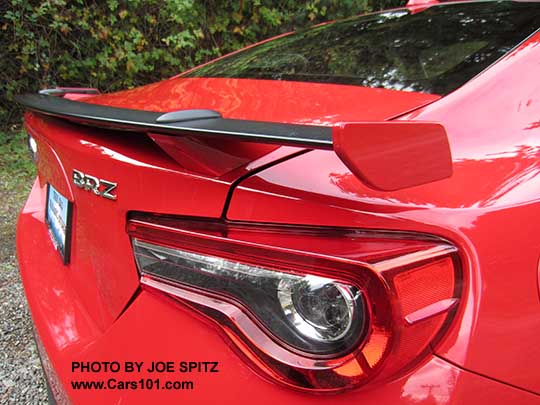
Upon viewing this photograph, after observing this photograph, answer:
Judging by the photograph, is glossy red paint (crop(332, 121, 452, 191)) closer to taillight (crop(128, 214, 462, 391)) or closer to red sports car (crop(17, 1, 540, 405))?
red sports car (crop(17, 1, 540, 405))

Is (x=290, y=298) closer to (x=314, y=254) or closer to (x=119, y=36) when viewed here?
(x=314, y=254)

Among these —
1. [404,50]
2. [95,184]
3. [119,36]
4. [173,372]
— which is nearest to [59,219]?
[95,184]

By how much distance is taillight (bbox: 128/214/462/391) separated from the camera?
33.1 inches

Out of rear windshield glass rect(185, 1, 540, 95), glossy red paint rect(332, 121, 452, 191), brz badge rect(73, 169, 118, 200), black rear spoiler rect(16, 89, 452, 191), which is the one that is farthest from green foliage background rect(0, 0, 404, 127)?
glossy red paint rect(332, 121, 452, 191)

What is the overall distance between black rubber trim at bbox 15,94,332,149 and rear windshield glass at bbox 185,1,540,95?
578 mm

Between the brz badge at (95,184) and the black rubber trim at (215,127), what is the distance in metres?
0.13

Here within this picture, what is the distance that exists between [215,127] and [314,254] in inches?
11.2

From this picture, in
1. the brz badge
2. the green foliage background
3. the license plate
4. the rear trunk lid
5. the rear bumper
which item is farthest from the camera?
the green foliage background

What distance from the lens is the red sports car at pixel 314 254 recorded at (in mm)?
838

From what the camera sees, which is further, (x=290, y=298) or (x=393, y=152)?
(x=290, y=298)

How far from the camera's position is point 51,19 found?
18.0ft

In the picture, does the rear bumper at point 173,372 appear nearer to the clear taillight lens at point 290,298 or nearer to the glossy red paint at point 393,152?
the clear taillight lens at point 290,298

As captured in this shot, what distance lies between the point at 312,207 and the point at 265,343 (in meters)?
0.27

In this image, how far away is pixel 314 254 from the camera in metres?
0.86
